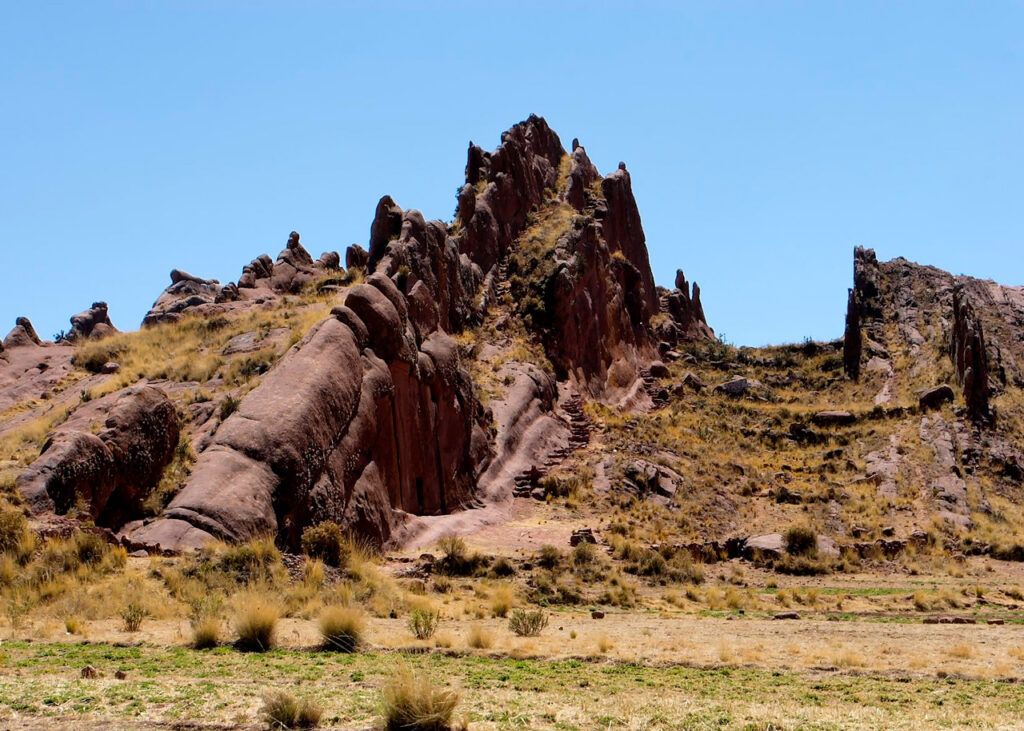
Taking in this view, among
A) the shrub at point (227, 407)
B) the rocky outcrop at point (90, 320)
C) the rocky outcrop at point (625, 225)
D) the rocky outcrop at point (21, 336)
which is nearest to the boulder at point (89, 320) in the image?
the rocky outcrop at point (90, 320)

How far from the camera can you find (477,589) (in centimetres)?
2203

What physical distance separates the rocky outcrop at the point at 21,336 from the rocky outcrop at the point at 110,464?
19.7 metres

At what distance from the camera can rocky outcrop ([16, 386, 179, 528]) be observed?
18.8 m

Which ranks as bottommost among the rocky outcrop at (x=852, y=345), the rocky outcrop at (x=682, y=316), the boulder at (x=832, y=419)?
the boulder at (x=832, y=419)

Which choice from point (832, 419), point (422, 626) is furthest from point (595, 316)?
point (422, 626)

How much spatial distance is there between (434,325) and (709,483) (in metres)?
13.3

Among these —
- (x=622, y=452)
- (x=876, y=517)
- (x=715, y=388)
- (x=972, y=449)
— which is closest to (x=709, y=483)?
(x=622, y=452)

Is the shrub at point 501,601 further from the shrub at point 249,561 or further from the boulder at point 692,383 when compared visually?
the boulder at point 692,383

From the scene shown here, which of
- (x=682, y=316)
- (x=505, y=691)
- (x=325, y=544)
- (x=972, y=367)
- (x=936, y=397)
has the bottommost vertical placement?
(x=505, y=691)

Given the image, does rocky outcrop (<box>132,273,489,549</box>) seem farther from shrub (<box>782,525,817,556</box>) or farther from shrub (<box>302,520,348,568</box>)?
shrub (<box>782,525,817,556</box>)

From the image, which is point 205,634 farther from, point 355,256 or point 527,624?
point 355,256

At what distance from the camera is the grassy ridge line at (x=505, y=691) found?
9.78m

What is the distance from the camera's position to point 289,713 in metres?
9.30

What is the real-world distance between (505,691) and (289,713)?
9.88 feet
